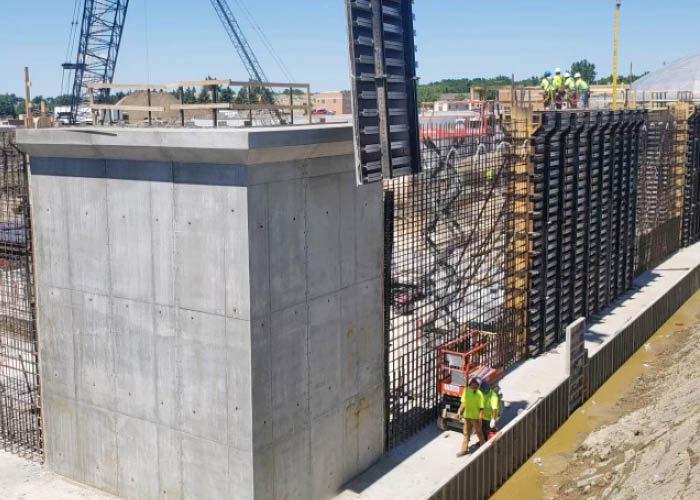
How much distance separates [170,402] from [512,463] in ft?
21.5

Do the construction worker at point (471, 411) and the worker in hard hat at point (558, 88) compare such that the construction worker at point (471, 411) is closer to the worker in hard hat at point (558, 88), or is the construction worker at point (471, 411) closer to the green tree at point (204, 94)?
the green tree at point (204, 94)

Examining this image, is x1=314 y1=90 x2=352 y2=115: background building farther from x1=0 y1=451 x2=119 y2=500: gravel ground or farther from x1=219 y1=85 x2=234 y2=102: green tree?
x1=0 y1=451 x2=119 y2=500: gravel ground

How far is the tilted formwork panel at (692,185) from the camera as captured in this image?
31828 millimetres

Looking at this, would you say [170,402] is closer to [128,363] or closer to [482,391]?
[128,363]

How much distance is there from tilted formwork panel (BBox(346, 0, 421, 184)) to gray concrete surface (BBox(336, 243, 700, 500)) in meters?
4.98

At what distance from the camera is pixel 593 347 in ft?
65.3

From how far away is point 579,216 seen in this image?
69.6ft

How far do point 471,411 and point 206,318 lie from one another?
17.4 ft

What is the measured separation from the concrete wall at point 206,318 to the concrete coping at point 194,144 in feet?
0.16

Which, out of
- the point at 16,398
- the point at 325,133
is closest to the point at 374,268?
the point at 325,133

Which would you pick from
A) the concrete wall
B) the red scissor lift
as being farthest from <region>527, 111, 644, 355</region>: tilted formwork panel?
the concrete wall

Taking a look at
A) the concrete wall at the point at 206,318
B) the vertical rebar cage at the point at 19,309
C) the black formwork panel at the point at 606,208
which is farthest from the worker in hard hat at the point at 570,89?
the vertical rebar cage at the point at 19,309

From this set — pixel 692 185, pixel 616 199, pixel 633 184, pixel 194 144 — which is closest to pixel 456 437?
pixel 194 144

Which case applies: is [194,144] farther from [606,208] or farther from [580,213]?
[606,208]
